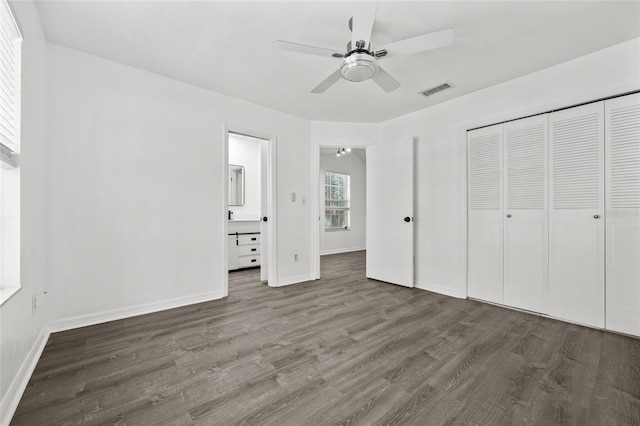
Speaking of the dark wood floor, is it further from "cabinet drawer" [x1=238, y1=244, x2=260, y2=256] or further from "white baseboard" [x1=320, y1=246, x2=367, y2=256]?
"white baseboard" [x1=320, y1=246, x2=367, y2=256]

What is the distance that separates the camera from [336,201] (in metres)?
7.45

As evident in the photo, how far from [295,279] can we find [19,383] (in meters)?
2.88

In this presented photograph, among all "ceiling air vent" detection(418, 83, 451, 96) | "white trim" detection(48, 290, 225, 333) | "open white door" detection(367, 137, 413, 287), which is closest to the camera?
"white trim" detection(48, 290, 225, 333)

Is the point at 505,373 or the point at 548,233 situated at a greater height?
the point at 548,233

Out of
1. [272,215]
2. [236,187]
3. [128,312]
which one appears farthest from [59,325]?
[236,187]

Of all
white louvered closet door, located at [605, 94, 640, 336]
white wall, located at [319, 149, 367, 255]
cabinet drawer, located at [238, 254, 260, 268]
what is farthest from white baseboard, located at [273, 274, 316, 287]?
white louvered closet door, located at [605, 94, 640, 336]

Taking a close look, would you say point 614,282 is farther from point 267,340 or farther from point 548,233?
point 267,340

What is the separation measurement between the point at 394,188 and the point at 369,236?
888 millimetres

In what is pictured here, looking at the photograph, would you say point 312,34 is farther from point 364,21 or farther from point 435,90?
point 435,90

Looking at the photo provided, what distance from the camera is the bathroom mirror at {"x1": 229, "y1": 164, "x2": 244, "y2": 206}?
5.40 metres

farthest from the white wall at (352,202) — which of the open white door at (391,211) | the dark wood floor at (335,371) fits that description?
the dark wood floor at (335,371)

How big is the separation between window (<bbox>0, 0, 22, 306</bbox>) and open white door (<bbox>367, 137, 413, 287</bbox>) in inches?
150

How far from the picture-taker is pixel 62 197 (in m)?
2.45

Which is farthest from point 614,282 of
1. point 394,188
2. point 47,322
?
point 47,322
